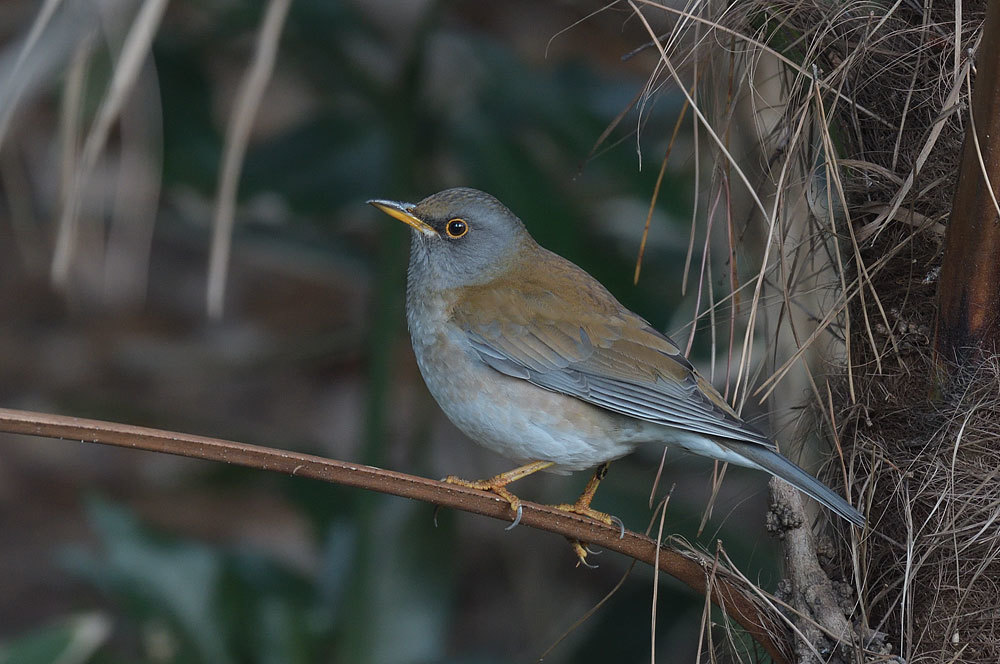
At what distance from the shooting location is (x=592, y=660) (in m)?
4.25

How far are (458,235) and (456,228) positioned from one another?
0.07 ft

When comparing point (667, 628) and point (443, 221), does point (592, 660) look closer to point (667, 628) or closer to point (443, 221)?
point (667, 628)

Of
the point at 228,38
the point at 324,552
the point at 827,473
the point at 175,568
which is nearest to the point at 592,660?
the point at 324,552

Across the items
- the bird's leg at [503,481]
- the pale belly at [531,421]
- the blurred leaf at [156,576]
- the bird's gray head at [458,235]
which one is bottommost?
the blurred leaf at [156,576]

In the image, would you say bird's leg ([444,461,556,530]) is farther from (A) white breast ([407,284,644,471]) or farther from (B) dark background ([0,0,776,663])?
(B) dark background ([0,0,776,663])

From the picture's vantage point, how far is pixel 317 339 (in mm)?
5039

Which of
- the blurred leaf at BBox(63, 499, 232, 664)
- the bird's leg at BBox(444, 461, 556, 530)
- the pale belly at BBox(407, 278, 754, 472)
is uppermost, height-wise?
the pale belly at BBox(407, 278, 754, 472)

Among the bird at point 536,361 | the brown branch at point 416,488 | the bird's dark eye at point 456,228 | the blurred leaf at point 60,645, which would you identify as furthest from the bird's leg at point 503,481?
the blurred leaf at point 60,645

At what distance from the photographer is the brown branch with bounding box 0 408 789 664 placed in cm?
152

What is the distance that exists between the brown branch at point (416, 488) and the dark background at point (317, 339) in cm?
48

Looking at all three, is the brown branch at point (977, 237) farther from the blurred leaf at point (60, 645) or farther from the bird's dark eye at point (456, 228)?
the blurred leaf at point (60, 645)

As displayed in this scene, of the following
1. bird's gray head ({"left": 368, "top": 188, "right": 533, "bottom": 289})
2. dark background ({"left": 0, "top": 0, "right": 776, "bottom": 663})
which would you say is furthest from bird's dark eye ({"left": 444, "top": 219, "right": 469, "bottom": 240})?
dark background ({"left": 0, "top": 0, "right": 776, "bottom": 663})

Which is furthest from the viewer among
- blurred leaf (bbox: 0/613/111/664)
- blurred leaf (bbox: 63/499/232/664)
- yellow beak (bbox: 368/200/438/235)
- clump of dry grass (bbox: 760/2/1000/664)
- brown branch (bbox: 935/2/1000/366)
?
blurred leaf (bbox: 63/499/232/664)

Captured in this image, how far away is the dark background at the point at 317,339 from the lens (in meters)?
3.87
